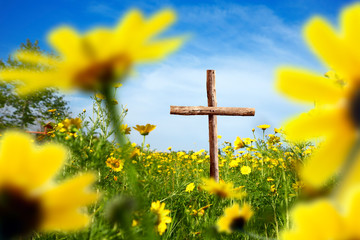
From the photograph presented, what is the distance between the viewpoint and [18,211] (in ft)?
0.87

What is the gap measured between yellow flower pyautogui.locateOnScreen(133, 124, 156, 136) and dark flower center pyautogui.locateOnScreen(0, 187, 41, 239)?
54.8 inches

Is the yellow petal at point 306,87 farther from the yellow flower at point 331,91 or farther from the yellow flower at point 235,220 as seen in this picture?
the yellow flower at point 235,220

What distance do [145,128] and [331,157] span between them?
4.79 ft

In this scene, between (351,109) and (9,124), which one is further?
(9,124)

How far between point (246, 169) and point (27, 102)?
1722cm

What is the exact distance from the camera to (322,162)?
0.26 m

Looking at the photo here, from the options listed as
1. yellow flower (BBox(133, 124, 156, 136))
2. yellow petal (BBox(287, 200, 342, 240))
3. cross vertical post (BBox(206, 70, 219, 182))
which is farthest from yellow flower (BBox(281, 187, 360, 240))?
cross vertical post (BBox(206, 70, 219, 182))

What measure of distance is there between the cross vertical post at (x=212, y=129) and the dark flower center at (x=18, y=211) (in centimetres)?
407

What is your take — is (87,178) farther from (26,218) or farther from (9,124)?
(9,124)

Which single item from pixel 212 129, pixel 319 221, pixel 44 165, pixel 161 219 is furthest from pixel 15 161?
pixel 212 129

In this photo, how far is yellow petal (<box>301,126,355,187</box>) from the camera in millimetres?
253

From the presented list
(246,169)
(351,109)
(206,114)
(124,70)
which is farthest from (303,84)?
(206,114)

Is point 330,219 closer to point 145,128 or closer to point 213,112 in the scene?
point 145,128

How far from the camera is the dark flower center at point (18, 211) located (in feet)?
0.84
